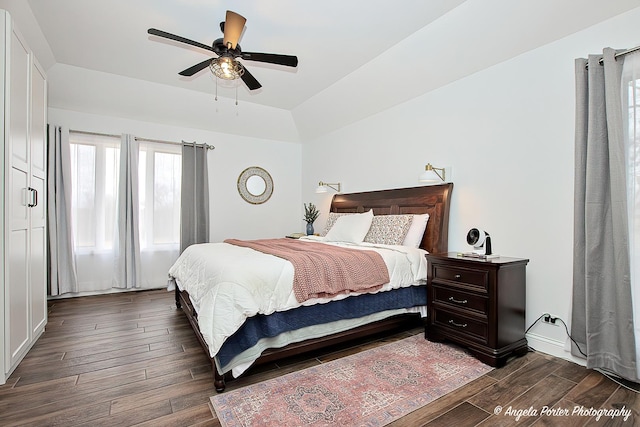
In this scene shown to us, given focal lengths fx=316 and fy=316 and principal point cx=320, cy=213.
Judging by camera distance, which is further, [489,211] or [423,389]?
[489,211]

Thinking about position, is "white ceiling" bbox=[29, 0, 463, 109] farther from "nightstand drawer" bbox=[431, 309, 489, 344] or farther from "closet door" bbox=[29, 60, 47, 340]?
"nightstand drawer" bbox=[431, 309, 489, 344]

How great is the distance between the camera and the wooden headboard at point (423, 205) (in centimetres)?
340

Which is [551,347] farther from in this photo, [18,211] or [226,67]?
[18,211]

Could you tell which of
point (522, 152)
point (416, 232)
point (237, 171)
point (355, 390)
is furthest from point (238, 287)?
point (237, 171)

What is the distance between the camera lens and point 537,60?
2.72 metres

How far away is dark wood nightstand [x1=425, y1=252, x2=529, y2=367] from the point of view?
7.82ft

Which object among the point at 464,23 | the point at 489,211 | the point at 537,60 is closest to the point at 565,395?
the point at 489,211

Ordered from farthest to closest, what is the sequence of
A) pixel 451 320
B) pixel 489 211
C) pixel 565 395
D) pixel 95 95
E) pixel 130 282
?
pixel 130 282 → pixel 95 95 → pixel 489 211 → pixel 451 320 → pixel 565 395

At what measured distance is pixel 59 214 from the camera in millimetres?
4242

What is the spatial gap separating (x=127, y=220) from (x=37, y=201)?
5.95 feet

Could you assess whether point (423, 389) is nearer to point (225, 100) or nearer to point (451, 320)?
point (451, 320)

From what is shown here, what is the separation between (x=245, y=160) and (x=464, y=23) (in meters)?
4.05

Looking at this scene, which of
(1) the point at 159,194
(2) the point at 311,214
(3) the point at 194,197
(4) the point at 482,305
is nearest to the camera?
(4) the point at 482,305

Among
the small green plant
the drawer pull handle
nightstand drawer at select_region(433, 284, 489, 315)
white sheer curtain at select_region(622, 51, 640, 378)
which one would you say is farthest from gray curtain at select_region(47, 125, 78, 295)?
white sheer curtain at select_region(622, 51, 640, 378)
